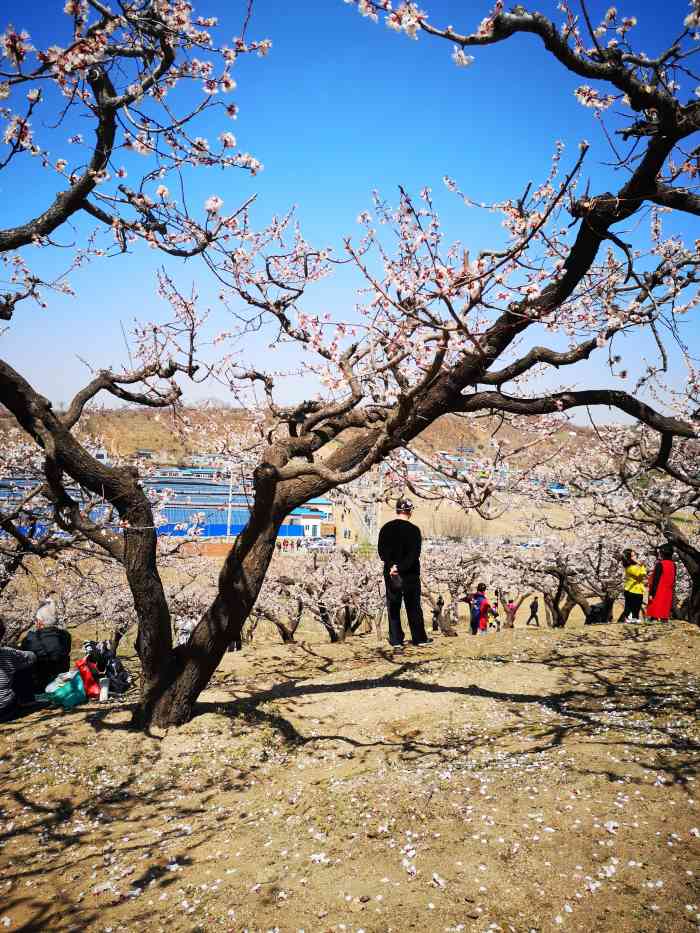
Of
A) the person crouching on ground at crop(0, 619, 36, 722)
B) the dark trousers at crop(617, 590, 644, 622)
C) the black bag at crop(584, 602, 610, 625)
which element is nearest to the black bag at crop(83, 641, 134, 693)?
the person crouching on ground at crop(0, 619, 36, 722)

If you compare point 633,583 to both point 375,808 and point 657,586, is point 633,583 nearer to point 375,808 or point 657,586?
point 657,586

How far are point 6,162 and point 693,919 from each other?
621cm

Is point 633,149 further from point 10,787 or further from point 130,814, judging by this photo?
point 10,787

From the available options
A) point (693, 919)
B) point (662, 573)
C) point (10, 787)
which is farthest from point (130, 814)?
point (662, 573)

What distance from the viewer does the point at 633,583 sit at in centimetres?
1116

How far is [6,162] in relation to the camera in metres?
4.23

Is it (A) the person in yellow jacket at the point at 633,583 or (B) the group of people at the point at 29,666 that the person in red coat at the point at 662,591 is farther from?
(B) the group of people at the point at 29,666

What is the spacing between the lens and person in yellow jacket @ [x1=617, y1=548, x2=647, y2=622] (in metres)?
11.0

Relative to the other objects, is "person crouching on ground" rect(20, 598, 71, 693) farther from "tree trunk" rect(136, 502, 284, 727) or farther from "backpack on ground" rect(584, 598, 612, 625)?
"backpack on ground" rect(584, 598, 612, 625)

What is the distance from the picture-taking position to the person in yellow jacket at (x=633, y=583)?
11.0 metres

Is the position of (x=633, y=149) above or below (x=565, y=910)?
above

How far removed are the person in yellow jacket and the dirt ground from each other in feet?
13.4

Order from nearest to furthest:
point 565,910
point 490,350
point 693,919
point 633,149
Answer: point 693,919 < point 565,910 < point 633,149 < point 490,350

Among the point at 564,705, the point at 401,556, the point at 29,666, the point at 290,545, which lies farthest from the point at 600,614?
the point at 290,545
